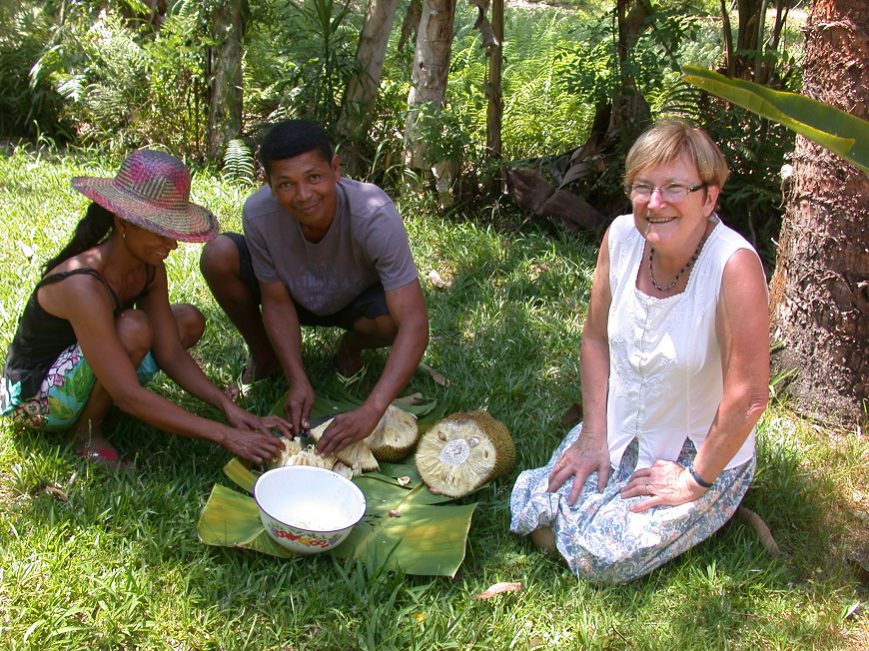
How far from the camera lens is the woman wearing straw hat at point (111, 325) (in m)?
2.52

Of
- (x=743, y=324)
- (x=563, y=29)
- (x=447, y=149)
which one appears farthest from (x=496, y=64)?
(x=743, y=324)

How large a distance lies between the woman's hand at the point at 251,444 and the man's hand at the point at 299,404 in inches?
7.1

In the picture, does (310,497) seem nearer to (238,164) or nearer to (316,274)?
(316,274)

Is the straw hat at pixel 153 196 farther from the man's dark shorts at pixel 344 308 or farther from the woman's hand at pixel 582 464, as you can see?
the woman's hand at pixel 582 464

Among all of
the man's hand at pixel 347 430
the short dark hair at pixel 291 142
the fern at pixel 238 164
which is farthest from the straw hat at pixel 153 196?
the fern at pixel 238 164

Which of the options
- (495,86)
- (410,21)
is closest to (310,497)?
(495,86)

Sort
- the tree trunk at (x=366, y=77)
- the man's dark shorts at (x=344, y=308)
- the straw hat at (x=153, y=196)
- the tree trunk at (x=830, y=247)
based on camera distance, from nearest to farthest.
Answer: the straw hat at (x=153, y=196), the tree trunk at (x=830, y=247), the man's dark shorts at (x=344, y=308), the tree trunk at (x=366, y=77)

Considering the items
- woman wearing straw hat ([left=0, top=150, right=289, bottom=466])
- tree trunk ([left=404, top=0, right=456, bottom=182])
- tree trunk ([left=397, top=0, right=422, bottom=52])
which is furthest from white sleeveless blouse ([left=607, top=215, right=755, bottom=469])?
tree trunk ([left=397, top=0, right=422, bottom=52])

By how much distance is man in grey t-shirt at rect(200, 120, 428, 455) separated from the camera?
2746mm

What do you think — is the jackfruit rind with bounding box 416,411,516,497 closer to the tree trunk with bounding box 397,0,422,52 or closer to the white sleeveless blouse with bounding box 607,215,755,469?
the white sleeveless blouse with bounding box 607,215,755,469

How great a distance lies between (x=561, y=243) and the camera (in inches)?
179

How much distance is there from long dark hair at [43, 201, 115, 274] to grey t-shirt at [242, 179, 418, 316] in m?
0.52

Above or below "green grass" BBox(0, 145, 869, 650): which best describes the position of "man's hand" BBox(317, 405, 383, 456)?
above

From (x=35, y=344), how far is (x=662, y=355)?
1.92m
